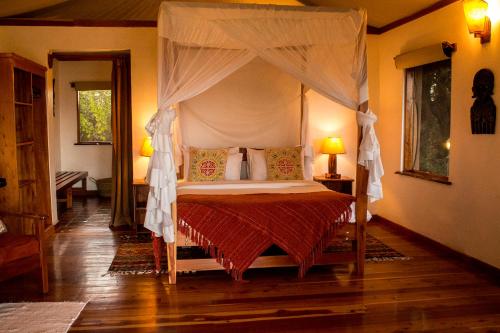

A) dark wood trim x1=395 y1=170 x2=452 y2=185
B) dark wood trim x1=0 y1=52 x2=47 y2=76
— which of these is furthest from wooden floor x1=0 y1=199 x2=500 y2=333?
dark wood trim x1=0 y1=52 x2=47 y2=76

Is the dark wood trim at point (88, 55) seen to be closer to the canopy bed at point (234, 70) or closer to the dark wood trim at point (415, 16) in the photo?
the canopy bed at point (234, 70)

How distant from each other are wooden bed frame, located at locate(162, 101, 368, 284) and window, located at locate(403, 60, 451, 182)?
1119mm

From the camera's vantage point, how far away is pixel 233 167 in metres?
5.10

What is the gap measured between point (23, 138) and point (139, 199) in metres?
1.35

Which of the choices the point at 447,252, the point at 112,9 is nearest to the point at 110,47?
the point at 112,9

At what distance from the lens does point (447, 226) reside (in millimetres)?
4422

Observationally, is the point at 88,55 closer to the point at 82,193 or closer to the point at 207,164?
the point at 207,164

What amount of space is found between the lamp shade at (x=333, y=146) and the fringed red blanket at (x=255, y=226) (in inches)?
65.9

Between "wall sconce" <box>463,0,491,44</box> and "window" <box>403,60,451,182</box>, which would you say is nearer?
"wall sconce" <box>463,0,491,44</box>

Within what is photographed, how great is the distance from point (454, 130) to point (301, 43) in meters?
1.72

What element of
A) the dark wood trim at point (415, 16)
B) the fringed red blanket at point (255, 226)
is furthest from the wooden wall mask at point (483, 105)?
the fringed red blanket at point (255, 226)

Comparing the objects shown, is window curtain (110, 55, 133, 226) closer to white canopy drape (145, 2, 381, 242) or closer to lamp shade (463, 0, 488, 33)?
white canopy drape (145, 2, 381, 242)

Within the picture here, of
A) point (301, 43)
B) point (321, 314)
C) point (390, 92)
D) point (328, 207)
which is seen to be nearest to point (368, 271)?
point (328, 207)

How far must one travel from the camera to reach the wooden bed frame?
368 cm
